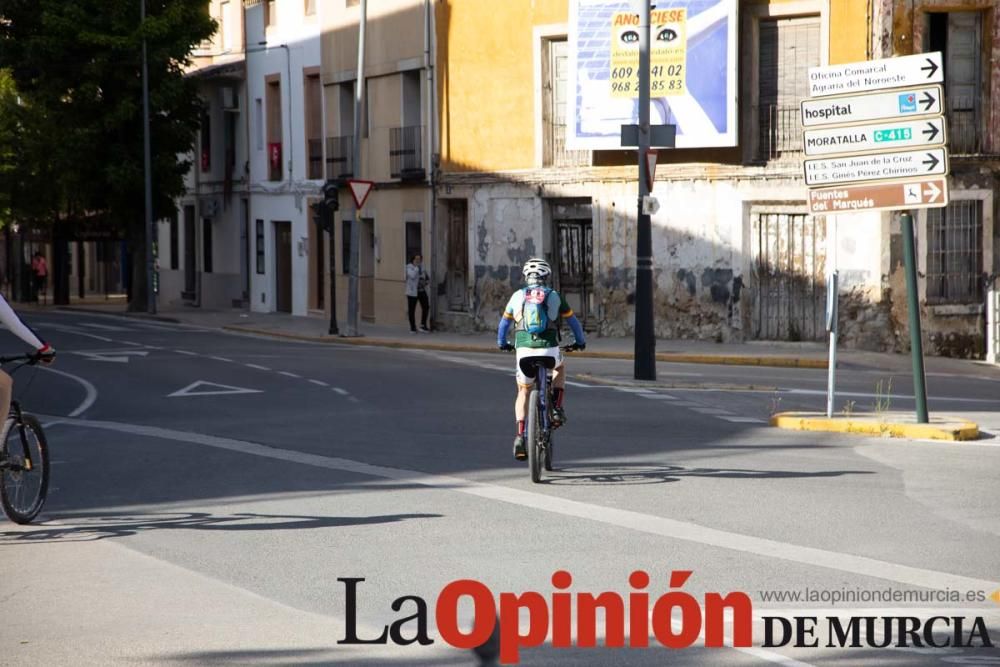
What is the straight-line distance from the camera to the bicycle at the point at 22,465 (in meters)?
10.3

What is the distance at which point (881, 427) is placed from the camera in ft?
51.4

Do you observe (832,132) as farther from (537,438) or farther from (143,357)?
(143,357)

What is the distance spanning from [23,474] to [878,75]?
9084 millimetres

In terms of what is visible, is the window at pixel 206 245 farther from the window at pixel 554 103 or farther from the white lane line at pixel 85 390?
the white lane line at pixel 85 390

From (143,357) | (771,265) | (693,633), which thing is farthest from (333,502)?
(771,265)

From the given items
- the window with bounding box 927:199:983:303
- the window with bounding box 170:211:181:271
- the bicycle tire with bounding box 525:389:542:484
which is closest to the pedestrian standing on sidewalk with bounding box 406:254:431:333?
the window with bounding box 927:199:983:303

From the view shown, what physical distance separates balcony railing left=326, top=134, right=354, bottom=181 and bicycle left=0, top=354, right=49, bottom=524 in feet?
101

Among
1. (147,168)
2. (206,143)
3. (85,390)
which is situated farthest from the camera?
(206,143)

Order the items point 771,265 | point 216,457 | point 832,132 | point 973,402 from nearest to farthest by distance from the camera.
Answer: point 216,457, point 832,132, point 973,402, point 771,265

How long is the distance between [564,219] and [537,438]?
21.8 m

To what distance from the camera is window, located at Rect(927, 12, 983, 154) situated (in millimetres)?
27656

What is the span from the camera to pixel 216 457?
14.4 meters

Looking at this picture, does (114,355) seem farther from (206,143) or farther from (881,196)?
(206,143)

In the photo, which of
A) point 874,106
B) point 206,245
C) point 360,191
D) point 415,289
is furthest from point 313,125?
point 874,106
